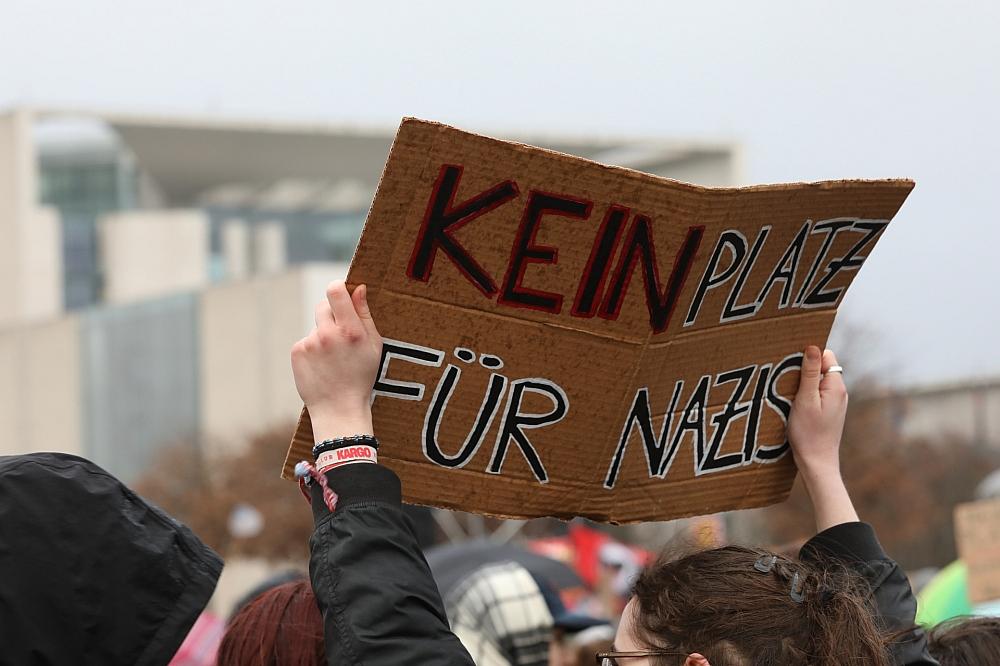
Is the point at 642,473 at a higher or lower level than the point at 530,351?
lower

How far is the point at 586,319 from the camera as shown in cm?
217

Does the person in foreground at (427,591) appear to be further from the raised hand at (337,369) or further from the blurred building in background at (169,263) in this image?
the blurred building in background at (169,263)

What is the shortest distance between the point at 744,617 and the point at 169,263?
178 feet

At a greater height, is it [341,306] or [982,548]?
[341,306]

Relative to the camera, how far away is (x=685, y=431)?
237 cm

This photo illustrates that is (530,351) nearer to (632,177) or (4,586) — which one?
(632,177)

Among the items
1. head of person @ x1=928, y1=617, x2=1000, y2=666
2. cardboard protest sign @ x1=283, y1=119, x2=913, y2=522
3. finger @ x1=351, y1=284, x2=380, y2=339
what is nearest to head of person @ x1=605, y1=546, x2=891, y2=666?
cardboard protest sign @ x1=283, y1=119, x2=913, y2=522

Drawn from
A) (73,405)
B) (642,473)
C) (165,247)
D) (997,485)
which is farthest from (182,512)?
(642,473)

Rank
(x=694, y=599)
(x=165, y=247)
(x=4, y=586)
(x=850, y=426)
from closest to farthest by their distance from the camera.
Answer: (x=4, y=586) → (x=694, y=599) → (x=850, y=426) → (x=165, y=247)

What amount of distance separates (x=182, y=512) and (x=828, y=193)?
39.1 meters

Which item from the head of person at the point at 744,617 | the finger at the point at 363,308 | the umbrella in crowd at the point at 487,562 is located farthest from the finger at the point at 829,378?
the umbrella in crowd at the point at 487,562

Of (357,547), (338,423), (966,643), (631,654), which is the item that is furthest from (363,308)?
(966,643)

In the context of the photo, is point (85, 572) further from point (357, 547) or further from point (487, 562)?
point (487, 562)

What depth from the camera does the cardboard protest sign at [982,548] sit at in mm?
4469
